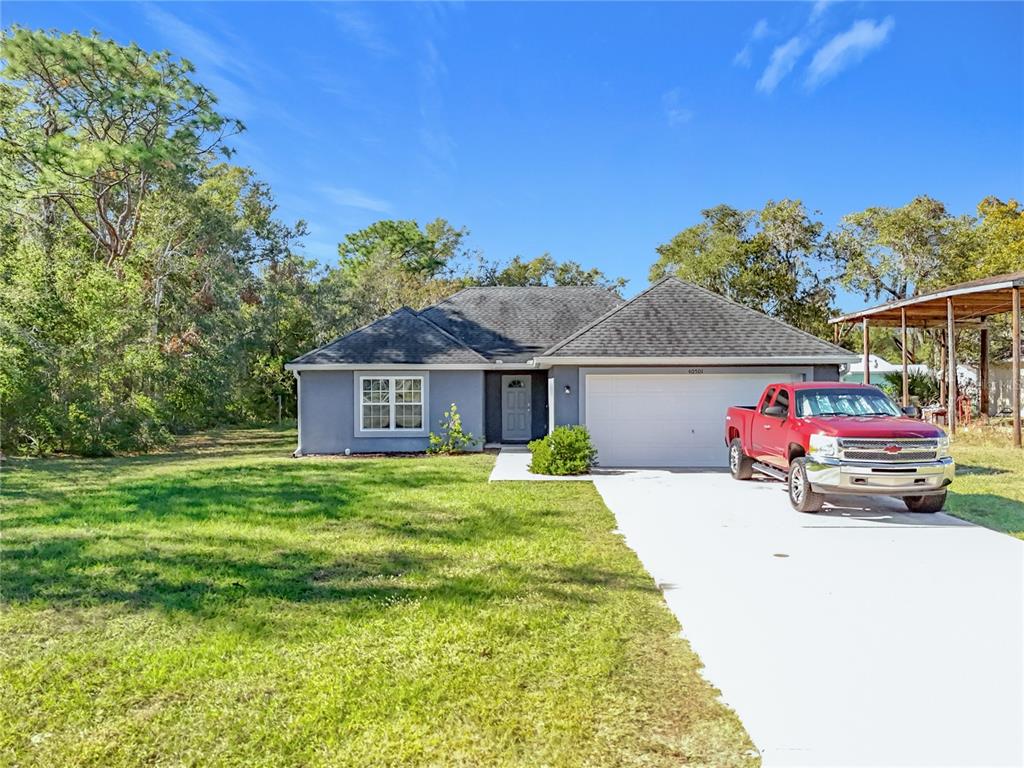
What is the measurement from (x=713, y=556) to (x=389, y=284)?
111 feet

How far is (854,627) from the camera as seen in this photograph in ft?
15.8

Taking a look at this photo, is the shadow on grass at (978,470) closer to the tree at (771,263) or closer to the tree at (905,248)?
the tree at (905,248)

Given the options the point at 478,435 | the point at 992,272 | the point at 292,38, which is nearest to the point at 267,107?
the point at 292,38

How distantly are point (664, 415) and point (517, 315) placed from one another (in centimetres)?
882

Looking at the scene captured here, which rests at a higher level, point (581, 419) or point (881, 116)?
point (881, 116)

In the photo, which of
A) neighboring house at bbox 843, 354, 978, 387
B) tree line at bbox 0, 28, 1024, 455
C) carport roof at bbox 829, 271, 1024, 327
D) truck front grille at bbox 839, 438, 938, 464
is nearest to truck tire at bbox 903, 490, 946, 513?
truck front grille at bbox 839, 438, 938, 464

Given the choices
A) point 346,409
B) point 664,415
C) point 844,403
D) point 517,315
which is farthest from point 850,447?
point 517,315

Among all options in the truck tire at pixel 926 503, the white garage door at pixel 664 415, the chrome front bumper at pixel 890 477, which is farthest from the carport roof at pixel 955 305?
the chrome front bumper at pixel 890 477

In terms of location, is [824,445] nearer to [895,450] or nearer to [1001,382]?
[895,450]

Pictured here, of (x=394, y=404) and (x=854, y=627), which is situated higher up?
(x=394, y=404)

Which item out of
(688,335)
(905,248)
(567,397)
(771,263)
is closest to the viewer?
(567,397)

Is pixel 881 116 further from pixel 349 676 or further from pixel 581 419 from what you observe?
pixel 349 676

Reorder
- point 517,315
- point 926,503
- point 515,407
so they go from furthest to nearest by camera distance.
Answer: point 517,315, point 515,407, point 926,503

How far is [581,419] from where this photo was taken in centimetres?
1418
